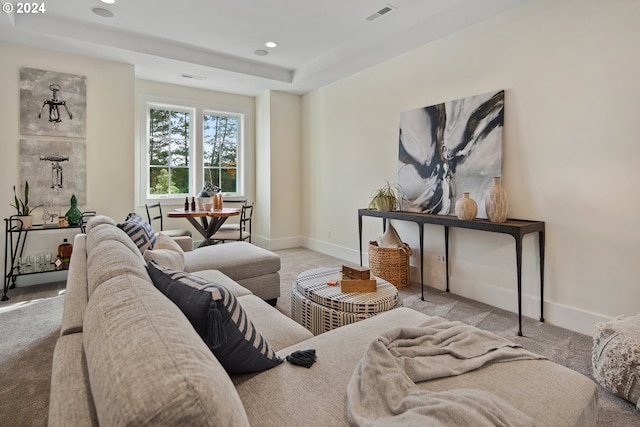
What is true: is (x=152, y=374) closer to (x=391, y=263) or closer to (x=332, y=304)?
(x=332, y=304)

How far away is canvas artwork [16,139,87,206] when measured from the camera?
391 centimetres

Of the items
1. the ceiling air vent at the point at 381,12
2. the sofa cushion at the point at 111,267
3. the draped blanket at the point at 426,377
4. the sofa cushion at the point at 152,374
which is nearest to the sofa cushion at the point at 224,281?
the sofa cushion at the point at 111,267

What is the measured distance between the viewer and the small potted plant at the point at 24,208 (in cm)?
366

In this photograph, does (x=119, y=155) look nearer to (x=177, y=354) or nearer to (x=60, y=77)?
(x=60, y=77)

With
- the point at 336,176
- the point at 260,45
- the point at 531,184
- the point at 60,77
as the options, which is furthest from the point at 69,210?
the point at 531,184

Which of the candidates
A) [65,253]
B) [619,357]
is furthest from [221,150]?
[619,357]

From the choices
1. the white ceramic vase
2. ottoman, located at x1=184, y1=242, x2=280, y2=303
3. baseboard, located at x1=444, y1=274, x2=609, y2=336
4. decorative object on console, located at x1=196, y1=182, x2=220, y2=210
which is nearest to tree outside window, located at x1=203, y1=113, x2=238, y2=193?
decorative object on console, located at x1=196, y1=182, x2=220, y2=210

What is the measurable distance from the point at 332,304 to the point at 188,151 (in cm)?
449

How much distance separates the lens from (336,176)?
533cm

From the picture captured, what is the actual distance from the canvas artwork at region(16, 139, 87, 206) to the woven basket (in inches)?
142

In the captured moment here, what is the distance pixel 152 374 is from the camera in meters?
0.63

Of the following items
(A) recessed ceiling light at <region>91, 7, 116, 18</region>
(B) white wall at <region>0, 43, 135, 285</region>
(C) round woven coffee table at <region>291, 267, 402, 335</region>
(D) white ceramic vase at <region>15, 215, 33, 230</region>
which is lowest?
(C) round woven coffee table at <region>291, 267, 402, 335</region>

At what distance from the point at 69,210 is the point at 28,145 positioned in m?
0.85

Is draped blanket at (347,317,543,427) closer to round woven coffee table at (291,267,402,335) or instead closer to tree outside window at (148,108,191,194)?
round woven coffee table at (291,267,402,335)
